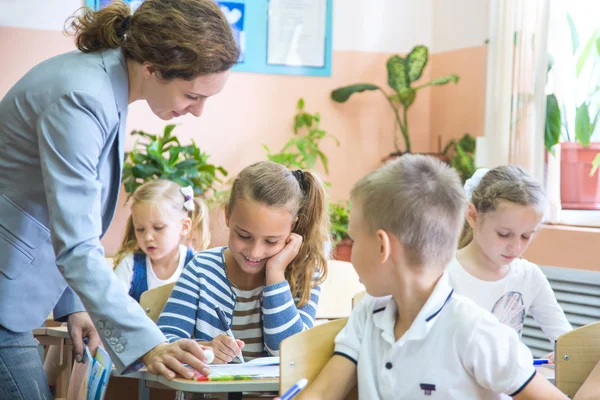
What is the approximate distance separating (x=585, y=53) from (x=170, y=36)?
9.95 feet

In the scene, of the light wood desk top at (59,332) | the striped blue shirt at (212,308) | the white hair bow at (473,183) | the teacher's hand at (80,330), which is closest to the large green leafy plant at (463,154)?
the white hair bow at (473,183)

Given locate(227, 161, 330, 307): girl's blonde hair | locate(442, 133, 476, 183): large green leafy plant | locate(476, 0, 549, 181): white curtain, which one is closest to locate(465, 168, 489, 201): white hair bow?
locate(227, 161, 330, 307): girl's blonde hair

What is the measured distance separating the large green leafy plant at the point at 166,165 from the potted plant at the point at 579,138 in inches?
76.4

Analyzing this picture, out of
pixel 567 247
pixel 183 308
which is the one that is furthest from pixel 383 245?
pixel 567 247

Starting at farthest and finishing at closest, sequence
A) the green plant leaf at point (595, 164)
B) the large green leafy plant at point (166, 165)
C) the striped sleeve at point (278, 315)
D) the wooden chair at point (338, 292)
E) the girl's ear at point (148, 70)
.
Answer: the large green leafy plant at point (166, 165) < the green plant leaf at point (595, 164) < the wooden chair at point (338, 292) < the striped sleeve at point (278, 315) < the girl's ear at point (148, 70)

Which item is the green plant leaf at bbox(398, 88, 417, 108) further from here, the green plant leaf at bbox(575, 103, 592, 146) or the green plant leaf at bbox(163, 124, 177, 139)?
the green plant leaf at bbox(163, 124, 177, 139)

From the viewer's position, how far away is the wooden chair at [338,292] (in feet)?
10.5

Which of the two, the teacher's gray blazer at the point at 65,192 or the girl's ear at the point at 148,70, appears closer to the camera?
the teacher's gray blazer at the point at 65,192

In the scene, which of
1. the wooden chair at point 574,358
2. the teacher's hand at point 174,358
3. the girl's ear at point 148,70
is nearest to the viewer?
the teacher's hand at point 174,358

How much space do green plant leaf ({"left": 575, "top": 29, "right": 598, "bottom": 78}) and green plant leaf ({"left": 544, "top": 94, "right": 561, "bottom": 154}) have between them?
0.19 meters

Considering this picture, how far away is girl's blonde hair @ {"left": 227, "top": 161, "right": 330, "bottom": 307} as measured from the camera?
2.15m

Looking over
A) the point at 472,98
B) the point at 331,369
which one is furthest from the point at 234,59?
the point at 472,98

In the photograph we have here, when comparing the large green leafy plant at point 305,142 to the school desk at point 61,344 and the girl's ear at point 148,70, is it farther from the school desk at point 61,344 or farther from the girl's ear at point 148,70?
the girl's ear at point 148,70

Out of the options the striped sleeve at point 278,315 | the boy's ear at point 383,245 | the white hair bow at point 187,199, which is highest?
the boy's ear at point 383,245
